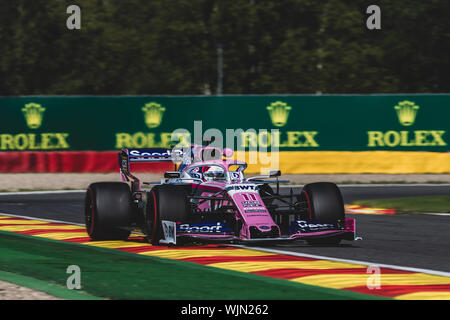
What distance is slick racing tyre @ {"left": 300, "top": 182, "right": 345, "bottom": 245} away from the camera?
11.8 m

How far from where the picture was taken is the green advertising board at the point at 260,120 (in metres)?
26.9

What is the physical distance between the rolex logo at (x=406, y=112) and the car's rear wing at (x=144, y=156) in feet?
50.0

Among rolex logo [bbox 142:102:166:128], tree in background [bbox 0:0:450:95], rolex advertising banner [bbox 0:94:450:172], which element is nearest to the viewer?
rolex advertising banner [bbox 0:94:450:172]

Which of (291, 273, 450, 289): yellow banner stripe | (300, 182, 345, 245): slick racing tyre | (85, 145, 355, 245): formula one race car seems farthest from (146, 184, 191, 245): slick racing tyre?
(291, 273, 450, 289): yellow banner stripe

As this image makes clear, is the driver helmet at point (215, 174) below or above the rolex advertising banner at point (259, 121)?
below

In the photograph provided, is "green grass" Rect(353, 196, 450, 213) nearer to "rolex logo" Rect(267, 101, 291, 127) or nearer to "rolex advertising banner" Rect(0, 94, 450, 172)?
"rolex advertising banner" Rect(0, 94, 450, 172)

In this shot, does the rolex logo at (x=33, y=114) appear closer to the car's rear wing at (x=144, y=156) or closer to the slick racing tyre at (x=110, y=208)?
the car's rear wing at (x=144, y=156)

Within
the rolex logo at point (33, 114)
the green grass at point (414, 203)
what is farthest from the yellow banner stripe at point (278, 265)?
the rolex logo at point (33, 114)

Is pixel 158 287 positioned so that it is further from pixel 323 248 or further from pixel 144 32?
pixel 144 32

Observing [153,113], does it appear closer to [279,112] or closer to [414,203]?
[279,112]

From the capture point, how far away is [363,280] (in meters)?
8.97

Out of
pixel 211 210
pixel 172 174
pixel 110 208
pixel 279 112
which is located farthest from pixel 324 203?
pixel 279 112

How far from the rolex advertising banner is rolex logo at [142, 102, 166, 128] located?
29 millimetres

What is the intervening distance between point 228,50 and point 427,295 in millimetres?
32262
